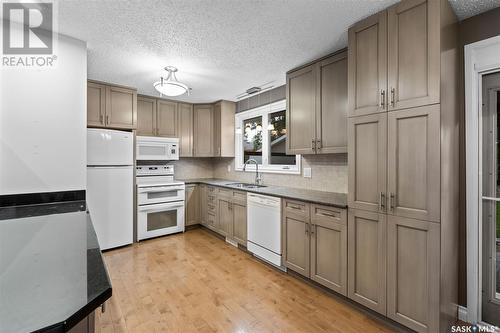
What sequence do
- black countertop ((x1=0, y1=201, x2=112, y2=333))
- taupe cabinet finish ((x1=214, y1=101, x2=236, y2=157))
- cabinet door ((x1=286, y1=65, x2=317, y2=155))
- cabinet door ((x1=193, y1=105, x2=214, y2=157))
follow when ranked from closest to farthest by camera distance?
black countertop ((x1=0, y1=201, x2=112, y2=333)), cabinet door ((x1=286, y1=65, x2=317, y2=155)), taupe cabinet finish ((x1=214, y1=101, x2=236, y2=157)), cabinet door ((x1=193, y1=105, x2=214, y2=157))

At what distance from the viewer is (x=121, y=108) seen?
372 centimetres

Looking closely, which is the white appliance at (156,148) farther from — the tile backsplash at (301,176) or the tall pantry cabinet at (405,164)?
the tall pantry cabinet at (405,164)

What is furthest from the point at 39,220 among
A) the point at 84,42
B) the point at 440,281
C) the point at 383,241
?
the point at 440,281

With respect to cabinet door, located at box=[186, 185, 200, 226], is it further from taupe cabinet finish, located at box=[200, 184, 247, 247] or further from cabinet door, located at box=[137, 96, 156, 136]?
cabinet door, located at box=[137, 96, 156, 136]

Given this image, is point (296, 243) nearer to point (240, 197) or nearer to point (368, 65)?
point (240, 197)

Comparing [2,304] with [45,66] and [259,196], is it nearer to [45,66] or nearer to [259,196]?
[45,66]

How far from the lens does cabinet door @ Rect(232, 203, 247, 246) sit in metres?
3.46

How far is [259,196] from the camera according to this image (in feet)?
10.4

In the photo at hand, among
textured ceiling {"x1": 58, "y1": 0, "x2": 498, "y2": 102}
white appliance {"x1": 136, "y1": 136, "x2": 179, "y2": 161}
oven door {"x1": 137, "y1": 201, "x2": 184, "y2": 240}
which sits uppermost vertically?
textured ceiling {"x1": 58, "y1": 0, "x2": 498, "y2": 102}

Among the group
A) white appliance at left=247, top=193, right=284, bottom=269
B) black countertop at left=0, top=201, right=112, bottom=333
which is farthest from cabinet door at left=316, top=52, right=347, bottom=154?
black countertop at left=0, top=201, right=112, bottom=333

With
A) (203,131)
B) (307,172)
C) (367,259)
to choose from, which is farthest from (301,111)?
(203,131)

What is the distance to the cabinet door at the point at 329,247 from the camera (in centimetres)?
218

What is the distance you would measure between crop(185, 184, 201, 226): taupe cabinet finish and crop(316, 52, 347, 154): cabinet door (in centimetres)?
273

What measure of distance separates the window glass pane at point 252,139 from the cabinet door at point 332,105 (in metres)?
1.65
